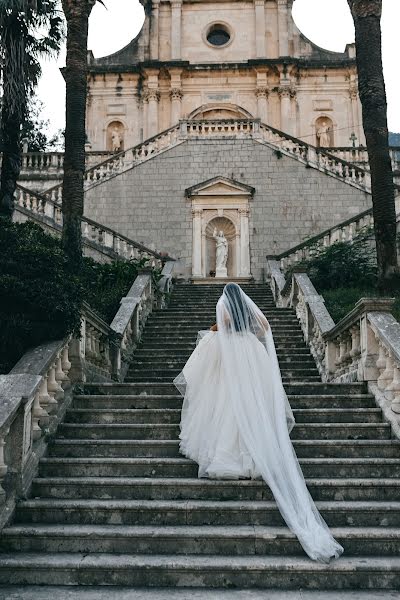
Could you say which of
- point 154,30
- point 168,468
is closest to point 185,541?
point 168,468

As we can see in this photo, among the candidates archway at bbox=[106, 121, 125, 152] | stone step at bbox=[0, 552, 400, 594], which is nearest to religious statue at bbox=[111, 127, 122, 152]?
archway at bbox=[106, 121, 125, 152]

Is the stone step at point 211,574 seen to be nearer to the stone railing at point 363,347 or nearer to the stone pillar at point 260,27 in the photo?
the stone railing at point 363,347

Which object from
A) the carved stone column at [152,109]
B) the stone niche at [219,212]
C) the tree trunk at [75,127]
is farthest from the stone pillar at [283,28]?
the tree trunk at [75,127]

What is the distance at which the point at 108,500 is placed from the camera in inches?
217

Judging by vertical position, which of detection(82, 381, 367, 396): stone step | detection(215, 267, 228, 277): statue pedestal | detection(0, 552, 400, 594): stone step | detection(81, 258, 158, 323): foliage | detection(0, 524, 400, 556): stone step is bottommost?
detection(0, 552, 400, 594): stone step

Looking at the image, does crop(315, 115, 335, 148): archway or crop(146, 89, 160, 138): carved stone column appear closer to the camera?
crop(146, 89, 160, 138): carved stone column

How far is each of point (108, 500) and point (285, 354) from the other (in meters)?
5.34

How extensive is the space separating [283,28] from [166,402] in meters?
29.4

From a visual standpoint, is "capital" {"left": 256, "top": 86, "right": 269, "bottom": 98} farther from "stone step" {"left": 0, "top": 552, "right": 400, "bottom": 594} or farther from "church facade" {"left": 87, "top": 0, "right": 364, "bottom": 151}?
"stone step" {"left": 0, "top": 552, "right": 400, "bottom": 594}

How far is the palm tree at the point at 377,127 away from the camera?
1058cm

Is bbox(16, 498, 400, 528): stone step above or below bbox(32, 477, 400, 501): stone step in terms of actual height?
below

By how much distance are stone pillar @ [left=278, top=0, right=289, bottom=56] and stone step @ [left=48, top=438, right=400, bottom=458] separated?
95.4ft

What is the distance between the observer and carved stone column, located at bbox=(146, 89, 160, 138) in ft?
102

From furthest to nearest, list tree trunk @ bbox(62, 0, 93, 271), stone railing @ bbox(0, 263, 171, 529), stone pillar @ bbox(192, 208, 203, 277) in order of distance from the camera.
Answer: stone pillar @ bbox(192, 208, 203, 277) < tree trunk @ bbox(62, 0, 93, 271) < stone railing @ bbox(0, 263, 171, 529)
